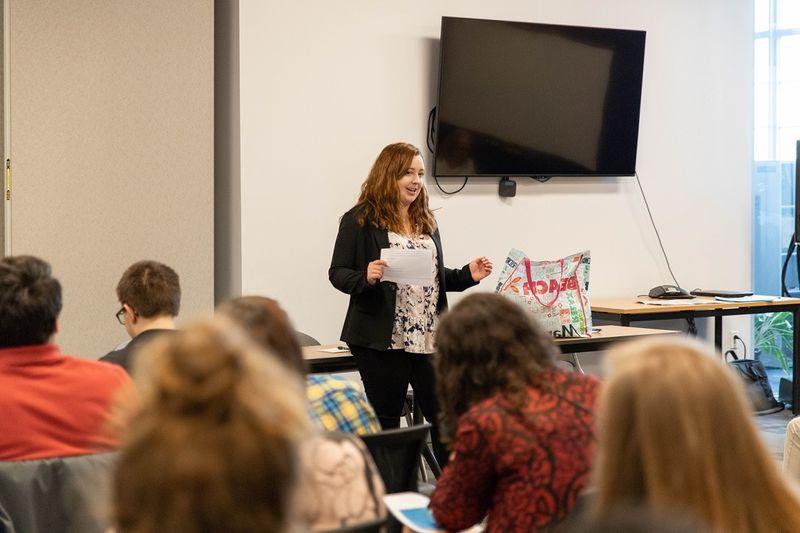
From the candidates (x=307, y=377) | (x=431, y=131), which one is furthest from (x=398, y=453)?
(x=431, y=131)

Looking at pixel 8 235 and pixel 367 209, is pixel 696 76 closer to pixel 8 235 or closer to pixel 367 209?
pixel 367 209

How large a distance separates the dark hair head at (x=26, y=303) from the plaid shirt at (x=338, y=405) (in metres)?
0.60

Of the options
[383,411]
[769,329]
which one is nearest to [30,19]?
[383,411]

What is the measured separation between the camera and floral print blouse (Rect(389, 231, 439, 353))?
13.1 feet

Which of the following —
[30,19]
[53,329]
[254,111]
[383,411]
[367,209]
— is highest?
[30,19]

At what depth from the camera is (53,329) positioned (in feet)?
7.43

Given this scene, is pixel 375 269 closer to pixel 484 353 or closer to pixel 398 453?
pixel 398 453

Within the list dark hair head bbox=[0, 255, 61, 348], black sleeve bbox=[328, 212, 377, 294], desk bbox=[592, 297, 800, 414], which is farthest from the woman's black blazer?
desk bbox=[592, 297, 800, 414]

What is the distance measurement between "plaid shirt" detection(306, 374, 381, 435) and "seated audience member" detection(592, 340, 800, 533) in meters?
1.16

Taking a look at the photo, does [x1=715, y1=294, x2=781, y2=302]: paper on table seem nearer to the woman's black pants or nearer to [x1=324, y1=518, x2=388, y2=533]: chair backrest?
the woman's black pants

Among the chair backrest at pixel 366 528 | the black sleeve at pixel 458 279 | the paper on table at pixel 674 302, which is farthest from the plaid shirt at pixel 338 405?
the paper on table at pixel 674 302

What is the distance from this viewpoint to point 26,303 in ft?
7.31

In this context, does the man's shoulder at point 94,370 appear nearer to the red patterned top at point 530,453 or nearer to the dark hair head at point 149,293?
the dark hair head at point 149,293

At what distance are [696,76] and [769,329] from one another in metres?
1.96
